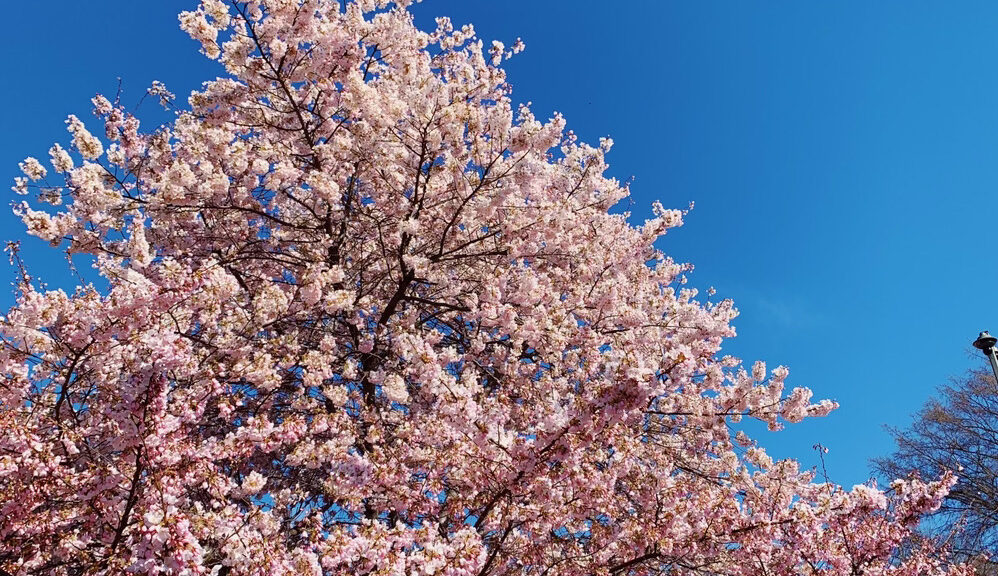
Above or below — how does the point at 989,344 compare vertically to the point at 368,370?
above

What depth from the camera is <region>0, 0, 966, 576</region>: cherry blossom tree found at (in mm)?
4148

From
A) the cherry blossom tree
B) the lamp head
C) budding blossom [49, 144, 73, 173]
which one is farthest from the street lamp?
budding blossom [49, 144, 73, 173]

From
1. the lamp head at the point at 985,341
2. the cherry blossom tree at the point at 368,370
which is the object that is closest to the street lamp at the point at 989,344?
the lamp head at the point at 985,341

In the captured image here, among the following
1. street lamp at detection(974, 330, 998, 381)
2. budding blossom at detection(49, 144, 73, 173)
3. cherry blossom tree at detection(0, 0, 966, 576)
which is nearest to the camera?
cherry blossom tree at detection(0, 0, 966, 576)

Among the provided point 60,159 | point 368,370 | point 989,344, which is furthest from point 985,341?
point 60,159

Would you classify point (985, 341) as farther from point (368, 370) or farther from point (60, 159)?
point (60, 159)

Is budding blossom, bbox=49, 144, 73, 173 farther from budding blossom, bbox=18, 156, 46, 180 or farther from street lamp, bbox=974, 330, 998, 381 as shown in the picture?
street lamp, bbox=974, 330, 998, 381

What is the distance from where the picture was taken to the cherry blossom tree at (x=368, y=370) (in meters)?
4.15

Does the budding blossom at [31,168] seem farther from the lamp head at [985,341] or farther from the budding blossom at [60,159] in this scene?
the lamp head at [985,341]

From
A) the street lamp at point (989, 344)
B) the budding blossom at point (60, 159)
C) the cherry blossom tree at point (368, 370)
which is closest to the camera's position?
the cherry blossom tree at point (368, 370)

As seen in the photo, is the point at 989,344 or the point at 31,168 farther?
the point at 989,344

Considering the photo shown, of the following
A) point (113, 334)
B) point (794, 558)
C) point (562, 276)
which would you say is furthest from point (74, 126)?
point (794, 558)

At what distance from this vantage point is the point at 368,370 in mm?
7113

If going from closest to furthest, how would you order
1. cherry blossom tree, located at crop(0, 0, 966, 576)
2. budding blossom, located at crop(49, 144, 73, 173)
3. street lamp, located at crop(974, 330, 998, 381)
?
cherry blossom tree, located at crop(0, 0, 966, 576) < budding blossom, located at crop(49, 144, 73, 173) < street lamp, located at crop(974, 330, 998, 381)
